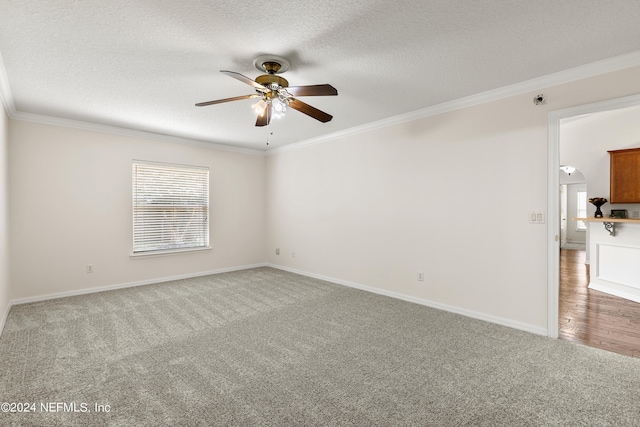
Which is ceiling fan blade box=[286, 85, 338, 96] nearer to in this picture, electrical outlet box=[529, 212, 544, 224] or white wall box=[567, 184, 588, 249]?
electrical outlet box=[529, 212, 544, 224]

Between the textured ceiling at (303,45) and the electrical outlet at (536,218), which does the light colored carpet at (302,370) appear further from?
the textured ceiling at (303,45)

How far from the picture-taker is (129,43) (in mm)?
2365

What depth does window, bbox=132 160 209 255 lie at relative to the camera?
5.04 m

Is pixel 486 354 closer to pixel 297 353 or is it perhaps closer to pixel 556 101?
pixel 297 353

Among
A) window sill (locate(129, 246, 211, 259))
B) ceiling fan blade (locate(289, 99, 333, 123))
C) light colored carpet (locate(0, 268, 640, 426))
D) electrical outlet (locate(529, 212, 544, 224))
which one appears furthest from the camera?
window sill (locate(129, 246, 211, 259))

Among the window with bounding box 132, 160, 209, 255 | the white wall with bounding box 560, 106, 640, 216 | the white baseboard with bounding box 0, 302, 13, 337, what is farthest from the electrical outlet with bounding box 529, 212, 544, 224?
the white baseboard with bounding box 0, 302, 13, 337

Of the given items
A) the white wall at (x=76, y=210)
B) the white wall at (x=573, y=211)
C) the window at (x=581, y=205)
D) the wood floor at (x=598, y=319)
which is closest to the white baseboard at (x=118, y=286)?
the white wall at (x=76, y=210)

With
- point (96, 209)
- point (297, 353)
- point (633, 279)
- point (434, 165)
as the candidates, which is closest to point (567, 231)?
point (633, 279)

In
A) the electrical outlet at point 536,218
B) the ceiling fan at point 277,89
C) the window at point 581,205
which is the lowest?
the electrical outlet at point 536,218

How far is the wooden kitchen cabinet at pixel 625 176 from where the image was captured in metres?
5.01

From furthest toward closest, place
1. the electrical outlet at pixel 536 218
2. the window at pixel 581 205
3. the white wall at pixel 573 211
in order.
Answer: the white wall at pixel 573 211
the window at pixel 581 205
the electrical outlet at pixel 536 218

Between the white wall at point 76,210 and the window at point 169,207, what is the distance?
0.14 meters

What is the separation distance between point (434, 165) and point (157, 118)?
12.9ft

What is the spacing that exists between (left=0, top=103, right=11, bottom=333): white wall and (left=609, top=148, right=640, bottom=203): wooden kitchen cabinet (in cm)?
899
